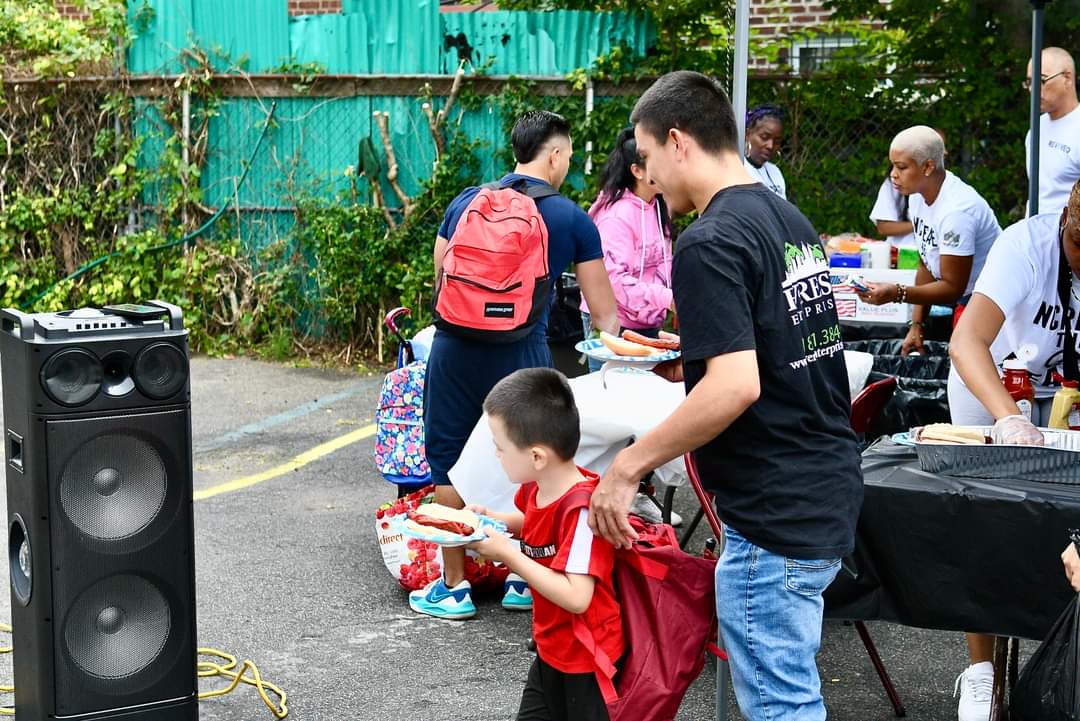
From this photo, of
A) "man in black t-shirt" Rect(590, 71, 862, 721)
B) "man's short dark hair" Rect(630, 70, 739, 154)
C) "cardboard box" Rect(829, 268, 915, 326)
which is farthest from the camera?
"cardboard box" Rect(829, 268, 915, 326)

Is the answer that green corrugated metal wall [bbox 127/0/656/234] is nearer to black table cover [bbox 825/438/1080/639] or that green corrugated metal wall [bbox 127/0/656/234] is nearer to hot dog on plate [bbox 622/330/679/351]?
hot dog on plate [bbox 622/330/679/351]

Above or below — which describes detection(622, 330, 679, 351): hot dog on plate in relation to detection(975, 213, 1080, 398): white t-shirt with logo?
below

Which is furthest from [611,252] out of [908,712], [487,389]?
[908,712]

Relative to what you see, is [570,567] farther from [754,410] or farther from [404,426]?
[404,426]

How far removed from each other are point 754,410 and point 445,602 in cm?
271

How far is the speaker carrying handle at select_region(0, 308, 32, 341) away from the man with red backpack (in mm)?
1628

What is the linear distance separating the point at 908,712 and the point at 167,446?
2.61 meters

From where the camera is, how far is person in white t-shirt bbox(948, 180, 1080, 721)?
3973mm

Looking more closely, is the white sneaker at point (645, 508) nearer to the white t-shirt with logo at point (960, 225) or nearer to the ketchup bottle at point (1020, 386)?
the ketchup bottle at point (1020, 386)

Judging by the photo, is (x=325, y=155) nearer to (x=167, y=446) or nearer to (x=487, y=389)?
(x=487, y=389)

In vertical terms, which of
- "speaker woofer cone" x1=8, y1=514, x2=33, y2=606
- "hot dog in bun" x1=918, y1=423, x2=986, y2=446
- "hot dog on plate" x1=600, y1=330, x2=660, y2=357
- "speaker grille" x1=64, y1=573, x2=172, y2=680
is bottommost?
"speaker grille" x1=64, y1=573, x2=172, y2=680

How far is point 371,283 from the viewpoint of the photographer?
10352 mm

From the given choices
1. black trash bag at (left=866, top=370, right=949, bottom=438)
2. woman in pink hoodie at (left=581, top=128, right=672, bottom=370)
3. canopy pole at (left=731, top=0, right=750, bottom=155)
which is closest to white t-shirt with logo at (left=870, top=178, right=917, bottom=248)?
black trash bag at (left=866, top=370, right=949, bottom=438)

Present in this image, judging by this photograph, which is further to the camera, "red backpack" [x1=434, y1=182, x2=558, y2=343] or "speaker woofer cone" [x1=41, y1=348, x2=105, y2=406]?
"red backpack" [x1=434, y1=182, x2=558, y2=343]
